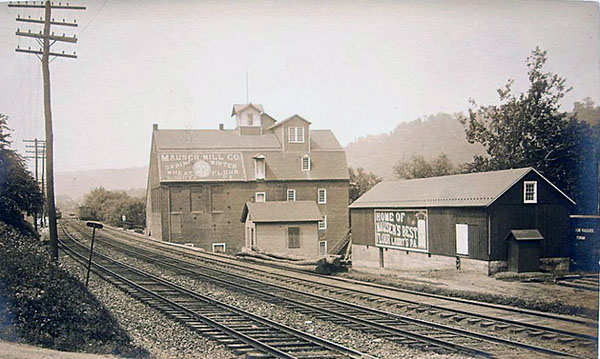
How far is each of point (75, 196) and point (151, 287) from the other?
1.53 m

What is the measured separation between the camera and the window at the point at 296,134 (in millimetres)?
6957

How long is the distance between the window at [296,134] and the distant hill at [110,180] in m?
1.91

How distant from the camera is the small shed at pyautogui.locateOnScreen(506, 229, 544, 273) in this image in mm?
6594

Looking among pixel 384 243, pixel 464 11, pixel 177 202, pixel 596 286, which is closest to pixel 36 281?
pixel 177 202

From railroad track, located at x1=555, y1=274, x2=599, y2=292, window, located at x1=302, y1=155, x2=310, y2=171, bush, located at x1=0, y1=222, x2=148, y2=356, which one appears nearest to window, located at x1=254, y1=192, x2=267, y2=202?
window, located at x1=302, y1=155, x2=310, y2=171

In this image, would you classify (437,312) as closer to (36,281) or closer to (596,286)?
(596,286)

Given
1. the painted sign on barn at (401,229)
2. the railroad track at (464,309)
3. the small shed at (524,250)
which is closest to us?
the railroad track at (464,309)

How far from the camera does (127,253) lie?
22.3 ft

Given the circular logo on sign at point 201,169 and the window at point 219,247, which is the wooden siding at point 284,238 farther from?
the circular logo on sign at point 201,169

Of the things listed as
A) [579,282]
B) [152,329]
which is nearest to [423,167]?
[579,282]

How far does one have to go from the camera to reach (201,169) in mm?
6855

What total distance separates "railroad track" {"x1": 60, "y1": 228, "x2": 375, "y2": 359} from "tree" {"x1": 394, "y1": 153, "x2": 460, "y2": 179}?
274 centimetres

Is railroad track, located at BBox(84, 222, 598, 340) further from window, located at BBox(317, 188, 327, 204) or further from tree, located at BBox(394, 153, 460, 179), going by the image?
tree, located at BBox(394, 153, 460, 179)

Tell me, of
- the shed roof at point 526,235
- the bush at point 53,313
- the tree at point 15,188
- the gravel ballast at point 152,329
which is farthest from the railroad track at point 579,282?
the tree at point 15,188
